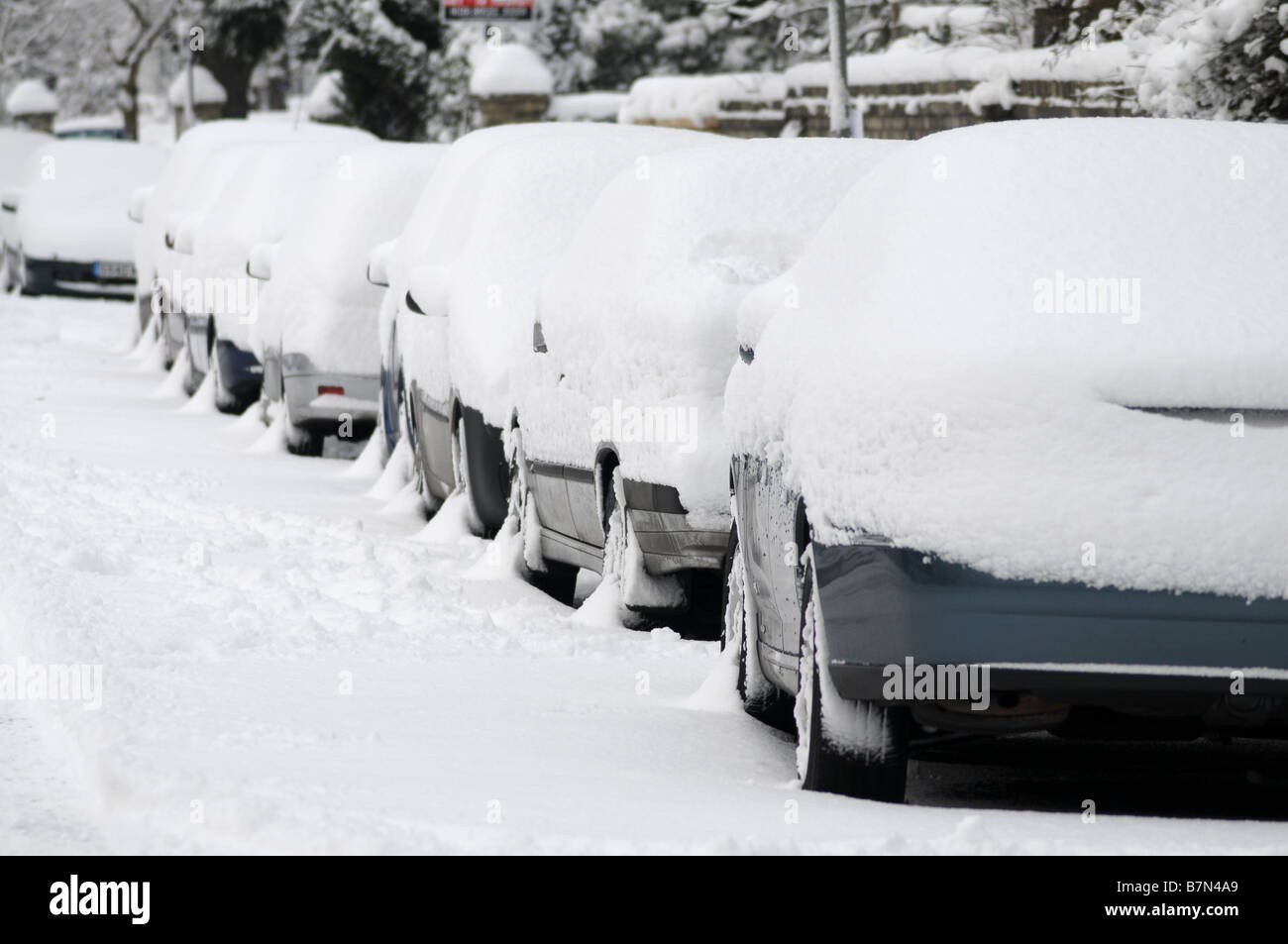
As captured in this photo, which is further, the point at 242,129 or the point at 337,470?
the point at 242,129

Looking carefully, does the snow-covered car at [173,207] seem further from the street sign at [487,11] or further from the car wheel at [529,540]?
the street sign at [487,11]

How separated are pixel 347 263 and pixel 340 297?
20 centimetres

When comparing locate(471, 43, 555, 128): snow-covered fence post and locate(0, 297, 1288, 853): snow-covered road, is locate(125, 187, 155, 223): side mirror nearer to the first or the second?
locate(471, 43, 555, 128): snow-covered fence post

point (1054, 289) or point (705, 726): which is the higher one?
point (1054, 289)

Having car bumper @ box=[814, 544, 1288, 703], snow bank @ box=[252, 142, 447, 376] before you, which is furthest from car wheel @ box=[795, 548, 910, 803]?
snow bank @ box=[252, 142, 447, 376]

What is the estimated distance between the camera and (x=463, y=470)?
1206cm

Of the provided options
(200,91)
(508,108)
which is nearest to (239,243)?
(508,108)

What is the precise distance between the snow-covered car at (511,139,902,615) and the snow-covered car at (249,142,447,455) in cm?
512

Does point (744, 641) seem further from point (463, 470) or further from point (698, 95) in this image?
point (698, 95)

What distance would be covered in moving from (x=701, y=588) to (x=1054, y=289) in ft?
11.6

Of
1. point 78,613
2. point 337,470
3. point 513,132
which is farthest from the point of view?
point 337,470

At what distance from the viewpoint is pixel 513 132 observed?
1345 centimetres
